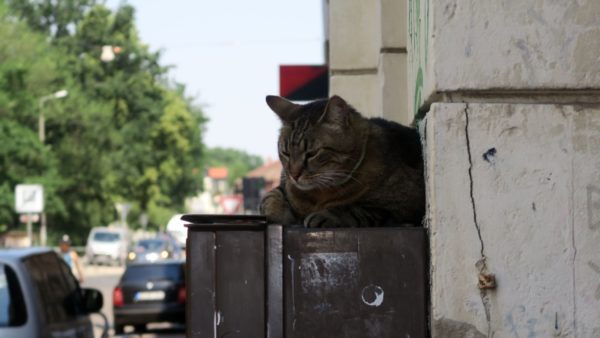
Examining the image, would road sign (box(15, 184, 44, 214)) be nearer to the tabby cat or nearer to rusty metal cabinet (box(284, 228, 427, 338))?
the tabby cat

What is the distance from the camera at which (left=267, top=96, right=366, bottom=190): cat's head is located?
4.28 meters

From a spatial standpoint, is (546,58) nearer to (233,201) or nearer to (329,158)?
(329,158)

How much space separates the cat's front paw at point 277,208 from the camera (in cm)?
417

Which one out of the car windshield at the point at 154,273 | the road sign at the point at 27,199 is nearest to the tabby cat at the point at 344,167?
the car windshield at the point at 154,273

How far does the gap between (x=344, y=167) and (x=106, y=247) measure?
5259 cm

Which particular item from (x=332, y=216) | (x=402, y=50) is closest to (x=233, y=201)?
(x=402, y=50)

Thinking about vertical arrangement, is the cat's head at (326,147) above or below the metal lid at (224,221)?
above

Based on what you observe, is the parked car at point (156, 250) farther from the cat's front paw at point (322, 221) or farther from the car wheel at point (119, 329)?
the cat's front paw at point (322, 221)

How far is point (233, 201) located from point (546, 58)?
37.8 m

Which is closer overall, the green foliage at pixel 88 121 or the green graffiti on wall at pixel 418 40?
the green graffiti on wall at pixel 418 40

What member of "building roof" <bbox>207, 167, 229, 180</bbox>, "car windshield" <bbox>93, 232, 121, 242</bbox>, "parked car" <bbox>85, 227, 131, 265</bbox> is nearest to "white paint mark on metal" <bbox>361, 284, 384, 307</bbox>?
"parked car" <bbox>85, 227, 131, 265</bbox>

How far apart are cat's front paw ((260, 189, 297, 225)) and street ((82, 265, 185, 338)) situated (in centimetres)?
1408

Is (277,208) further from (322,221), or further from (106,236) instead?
(106,236)

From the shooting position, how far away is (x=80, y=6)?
6938 cm
